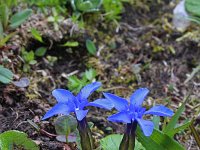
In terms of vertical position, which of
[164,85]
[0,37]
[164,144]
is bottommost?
[164,85]

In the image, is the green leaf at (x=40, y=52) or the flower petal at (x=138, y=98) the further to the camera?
the green leaf at (x=40, y=52)

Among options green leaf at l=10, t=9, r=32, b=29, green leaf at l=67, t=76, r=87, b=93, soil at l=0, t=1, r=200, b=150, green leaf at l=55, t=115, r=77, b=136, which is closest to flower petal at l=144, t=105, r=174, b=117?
green leaf at l=55, t=115, r=77, b=136

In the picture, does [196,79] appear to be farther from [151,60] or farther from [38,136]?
[38,136]

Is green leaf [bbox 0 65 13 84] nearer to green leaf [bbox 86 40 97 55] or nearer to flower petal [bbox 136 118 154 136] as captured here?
green leaf [bbox 86 40 97 55]

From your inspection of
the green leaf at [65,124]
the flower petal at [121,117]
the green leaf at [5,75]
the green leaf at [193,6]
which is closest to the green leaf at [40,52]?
the green leaf at [5,75]

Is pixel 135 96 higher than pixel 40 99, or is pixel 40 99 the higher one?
pixel 135 96

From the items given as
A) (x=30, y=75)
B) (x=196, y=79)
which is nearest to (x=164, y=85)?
(x=196, y=79)

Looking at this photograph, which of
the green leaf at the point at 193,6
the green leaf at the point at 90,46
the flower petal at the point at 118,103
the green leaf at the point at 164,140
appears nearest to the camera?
the flower petal at the point at 118,103

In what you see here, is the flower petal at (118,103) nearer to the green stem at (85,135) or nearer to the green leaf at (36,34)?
the green stem at (85,135)
